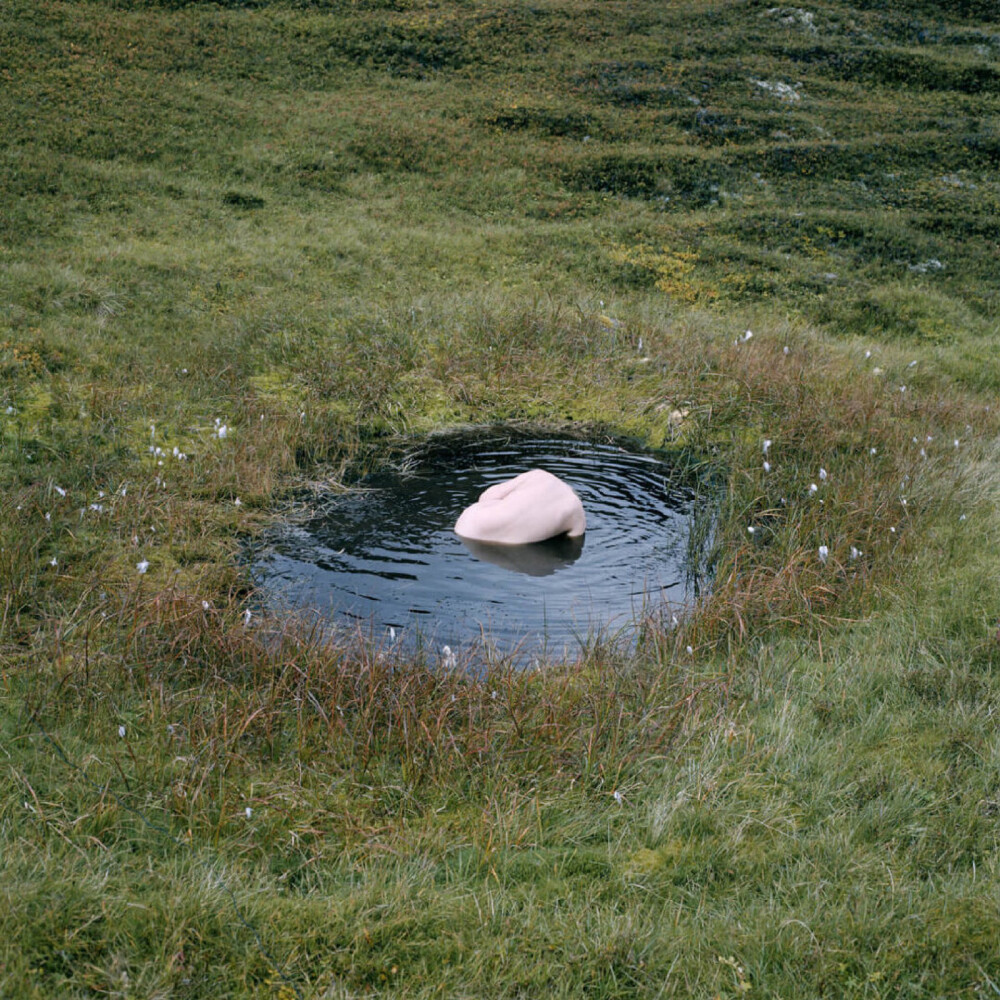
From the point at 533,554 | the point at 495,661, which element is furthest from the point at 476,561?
the point at 495,661

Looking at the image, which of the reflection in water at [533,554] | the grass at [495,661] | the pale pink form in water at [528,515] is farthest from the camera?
the pale pink form in water at [528,515]

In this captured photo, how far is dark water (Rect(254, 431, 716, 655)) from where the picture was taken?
6828 mm

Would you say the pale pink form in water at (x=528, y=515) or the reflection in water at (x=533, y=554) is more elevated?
the pale pink form in water at (x=528, y=515)

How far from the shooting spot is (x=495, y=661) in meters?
5.53

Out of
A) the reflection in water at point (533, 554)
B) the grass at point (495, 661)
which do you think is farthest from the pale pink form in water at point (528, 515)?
the grass at point (495, 661)

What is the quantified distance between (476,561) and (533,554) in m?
0.52

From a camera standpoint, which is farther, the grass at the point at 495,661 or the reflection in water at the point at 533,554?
the reflection in water at the point at 533,554

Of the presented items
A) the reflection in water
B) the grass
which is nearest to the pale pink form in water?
the reflection in water

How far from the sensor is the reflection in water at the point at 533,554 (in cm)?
788

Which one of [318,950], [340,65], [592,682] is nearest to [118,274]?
[592,682]

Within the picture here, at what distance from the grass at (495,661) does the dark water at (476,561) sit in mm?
531

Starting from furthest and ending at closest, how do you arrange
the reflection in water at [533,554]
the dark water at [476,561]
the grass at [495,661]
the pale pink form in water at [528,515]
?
the pale pink form in water at [528,515] → the reflection in water at [533,554] → the dark water at [476,561] → the grass at [495,661]

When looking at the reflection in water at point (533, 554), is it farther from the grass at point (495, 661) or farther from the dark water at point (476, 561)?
the grass at point (495, 661)

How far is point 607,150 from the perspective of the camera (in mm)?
23641
